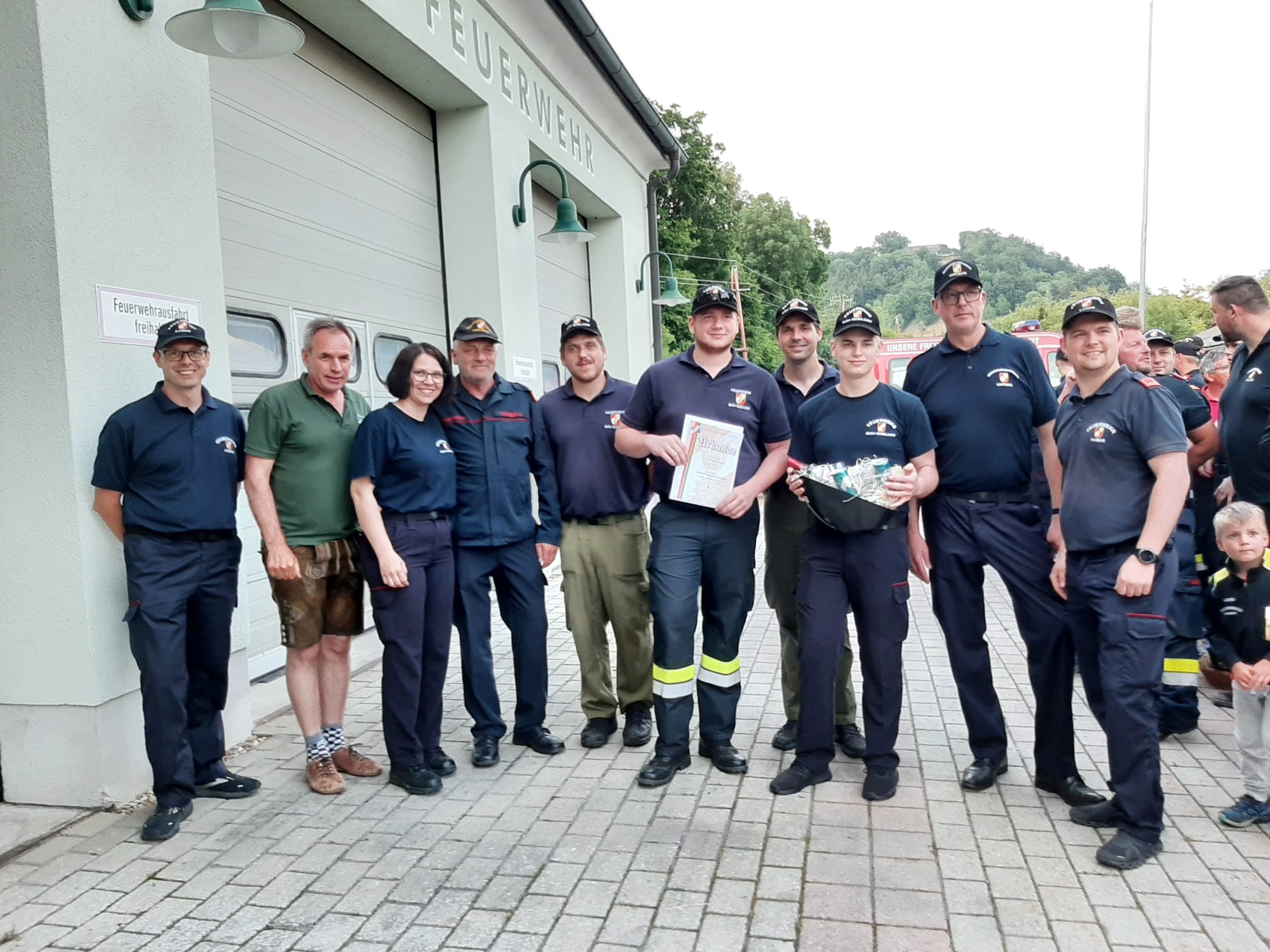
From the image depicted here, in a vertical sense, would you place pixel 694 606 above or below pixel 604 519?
below

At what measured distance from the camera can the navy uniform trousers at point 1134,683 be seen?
331cm

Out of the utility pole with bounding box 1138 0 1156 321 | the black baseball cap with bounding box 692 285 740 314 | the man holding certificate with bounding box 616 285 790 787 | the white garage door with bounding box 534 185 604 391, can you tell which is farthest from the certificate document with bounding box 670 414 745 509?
the utility pole with bounding box 1138 0 1156 321

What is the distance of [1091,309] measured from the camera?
3521 millimetres

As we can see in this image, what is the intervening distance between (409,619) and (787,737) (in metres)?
1.93

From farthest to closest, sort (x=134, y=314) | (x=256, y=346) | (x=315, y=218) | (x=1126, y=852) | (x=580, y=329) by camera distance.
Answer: (x=315, y=218) → (x=256, y=346) → (x=580, y=329) → (x=134, y=314) → (x=1126, y=852)

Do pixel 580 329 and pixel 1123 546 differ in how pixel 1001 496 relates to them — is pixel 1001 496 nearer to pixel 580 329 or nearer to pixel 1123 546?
pixel 1123 546

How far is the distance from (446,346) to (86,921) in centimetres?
607

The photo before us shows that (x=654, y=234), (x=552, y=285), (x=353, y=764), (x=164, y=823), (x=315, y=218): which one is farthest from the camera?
(x=654, y=234)

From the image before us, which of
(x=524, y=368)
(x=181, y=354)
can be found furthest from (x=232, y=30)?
(x=524, y=368)

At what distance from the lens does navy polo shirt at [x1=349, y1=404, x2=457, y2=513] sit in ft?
13.3

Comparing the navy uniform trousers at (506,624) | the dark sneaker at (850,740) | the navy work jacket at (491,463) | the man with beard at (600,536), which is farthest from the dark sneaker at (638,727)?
the navy work jacket at (491,463)

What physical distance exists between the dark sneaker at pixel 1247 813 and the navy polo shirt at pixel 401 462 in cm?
345

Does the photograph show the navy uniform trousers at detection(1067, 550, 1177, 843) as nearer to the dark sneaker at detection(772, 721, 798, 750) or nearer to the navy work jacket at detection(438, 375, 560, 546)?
the dark sneaker at detection(772, 721, 798, 750)

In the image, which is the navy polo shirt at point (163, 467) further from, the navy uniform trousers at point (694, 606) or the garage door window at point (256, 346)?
the navy uniform trousers at point (694, 606)
